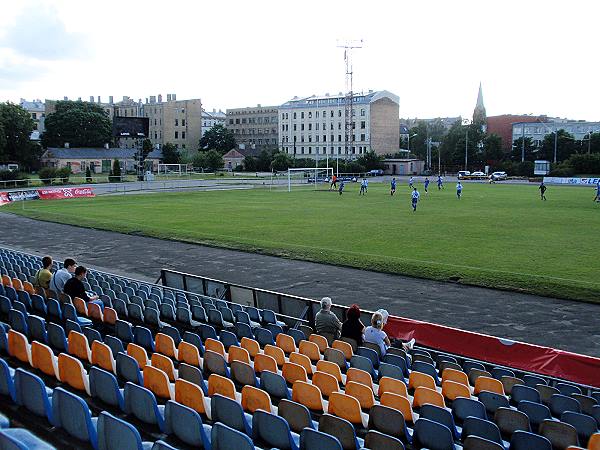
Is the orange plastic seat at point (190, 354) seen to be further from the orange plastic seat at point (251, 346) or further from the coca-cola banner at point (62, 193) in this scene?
the coca-cola banner at point (62, 193)

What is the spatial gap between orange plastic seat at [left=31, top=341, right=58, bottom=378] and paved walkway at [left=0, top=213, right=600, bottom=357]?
35.5 feet

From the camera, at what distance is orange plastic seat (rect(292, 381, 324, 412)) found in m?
8.20

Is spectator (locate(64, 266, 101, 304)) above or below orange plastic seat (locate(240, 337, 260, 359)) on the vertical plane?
above

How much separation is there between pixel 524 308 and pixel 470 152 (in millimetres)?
112191

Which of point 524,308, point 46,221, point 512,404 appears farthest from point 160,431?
point 46,221

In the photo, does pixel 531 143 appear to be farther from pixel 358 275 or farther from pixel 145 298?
pixel 145 298

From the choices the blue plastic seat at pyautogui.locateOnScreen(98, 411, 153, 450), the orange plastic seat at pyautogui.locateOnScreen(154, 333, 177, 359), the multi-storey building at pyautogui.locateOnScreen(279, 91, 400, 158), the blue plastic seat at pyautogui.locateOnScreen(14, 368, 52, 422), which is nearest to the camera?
the blue plastic seat at pyautogui.locateOnScreen(98, 411, 153, 450)

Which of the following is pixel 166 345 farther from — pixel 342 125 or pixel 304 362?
pixel 342 125

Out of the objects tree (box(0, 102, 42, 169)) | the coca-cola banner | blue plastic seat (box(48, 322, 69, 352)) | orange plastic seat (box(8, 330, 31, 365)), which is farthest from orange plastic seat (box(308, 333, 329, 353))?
tree (box(0, 102, 42, 169))

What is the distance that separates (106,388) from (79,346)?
2267mm

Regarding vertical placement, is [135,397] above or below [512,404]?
above

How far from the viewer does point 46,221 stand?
41750 millimetres

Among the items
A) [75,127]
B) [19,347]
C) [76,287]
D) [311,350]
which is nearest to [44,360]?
[19,347]

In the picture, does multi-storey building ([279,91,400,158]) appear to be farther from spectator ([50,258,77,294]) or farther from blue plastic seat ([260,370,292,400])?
blue plastic seat ([260,370,292,400])
